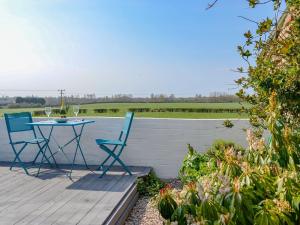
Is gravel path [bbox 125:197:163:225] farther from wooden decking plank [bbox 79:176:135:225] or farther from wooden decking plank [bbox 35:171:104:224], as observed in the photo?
wooden decking plank [bbox 35:171:104:224]

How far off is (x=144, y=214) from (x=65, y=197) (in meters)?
1.01

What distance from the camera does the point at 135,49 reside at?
9352mm

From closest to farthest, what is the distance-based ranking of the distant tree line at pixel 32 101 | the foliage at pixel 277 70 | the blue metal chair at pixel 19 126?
the foliage at pixel 277 70, the blue metal chair at pixel 19 126, the distant tree line at pixel 32 101

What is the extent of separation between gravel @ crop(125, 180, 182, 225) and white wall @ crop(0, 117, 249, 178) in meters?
1.09

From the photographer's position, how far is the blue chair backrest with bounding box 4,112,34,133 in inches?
215

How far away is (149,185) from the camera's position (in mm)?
5203

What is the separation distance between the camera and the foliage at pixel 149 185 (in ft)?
16.4

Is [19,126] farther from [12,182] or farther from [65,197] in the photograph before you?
[65,197]

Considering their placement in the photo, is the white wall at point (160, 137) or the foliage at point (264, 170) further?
the white wall at point (160, 137)

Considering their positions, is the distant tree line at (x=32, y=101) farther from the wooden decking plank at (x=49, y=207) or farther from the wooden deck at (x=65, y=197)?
the wooden decking plank at (x=49, y=207)

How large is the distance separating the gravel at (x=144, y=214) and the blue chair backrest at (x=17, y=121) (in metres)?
2.35

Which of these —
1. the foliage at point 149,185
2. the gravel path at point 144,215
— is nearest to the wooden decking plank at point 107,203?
the foliage at point 149,185

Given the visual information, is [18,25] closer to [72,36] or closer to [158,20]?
[72,36]

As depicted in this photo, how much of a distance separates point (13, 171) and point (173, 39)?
6.33m
